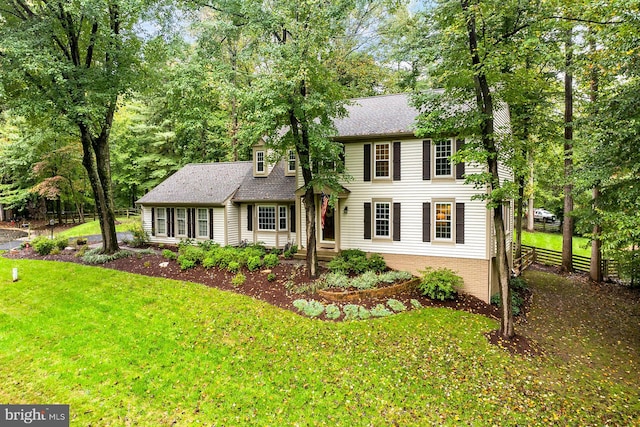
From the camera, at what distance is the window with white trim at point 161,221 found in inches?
733

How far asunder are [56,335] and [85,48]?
12868 millimetres

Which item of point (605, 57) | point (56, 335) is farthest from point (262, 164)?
point (605, 57)

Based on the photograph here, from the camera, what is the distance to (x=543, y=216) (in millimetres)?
32094

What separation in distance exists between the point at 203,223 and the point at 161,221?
3304 millimetres

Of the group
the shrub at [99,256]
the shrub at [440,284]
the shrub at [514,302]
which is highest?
the shrub at [99,256]

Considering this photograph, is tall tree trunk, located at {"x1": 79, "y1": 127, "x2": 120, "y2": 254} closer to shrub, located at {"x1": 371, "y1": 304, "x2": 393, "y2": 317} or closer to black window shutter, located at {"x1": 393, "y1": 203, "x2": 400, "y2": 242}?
shrub, located at {"x1": 371, "y1": 304, "x2": 393, "y2": 317}

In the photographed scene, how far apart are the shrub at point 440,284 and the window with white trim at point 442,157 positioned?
3793 millimetres

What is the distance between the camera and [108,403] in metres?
5.75

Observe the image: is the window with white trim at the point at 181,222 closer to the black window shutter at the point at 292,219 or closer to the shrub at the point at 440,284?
the black window shutter at the point at 292,219

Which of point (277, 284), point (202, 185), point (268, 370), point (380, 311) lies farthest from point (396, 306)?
point (202, 185)

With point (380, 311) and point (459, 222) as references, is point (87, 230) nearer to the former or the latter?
point (380, 311)

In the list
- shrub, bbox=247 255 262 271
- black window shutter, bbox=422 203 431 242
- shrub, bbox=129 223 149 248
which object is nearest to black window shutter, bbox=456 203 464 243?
black window shutter, bbox=422 203 431 242

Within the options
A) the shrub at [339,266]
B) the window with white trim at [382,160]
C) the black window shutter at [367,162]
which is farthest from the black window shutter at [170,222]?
the window with white trim at [382,160]

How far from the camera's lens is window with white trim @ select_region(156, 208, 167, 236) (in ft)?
61.1
